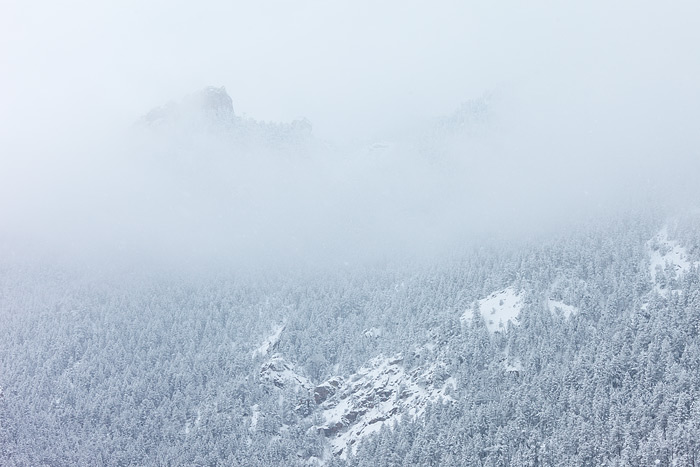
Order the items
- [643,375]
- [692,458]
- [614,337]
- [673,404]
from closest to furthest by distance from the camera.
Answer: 1. [692,458]
2. [673,404]
3. [643,375]
4. [614,337]

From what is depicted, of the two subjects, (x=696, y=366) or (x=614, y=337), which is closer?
(x=696, y=366)

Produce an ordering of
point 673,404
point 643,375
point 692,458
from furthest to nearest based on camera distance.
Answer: point 643,375 → point 673,404 → point 692,458

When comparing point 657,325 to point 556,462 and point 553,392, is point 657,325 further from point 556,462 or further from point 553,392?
point 556,462

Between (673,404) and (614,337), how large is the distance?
1114 inches

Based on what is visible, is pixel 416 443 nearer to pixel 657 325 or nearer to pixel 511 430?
pixel 511 430

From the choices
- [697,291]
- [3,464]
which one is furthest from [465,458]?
[3,464]

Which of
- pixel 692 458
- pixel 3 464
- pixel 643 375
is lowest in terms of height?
pixel 692 458

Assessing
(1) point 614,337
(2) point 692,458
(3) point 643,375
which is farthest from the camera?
(1) point 614,337

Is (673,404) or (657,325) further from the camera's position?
(657,325)

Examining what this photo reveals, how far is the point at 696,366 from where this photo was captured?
172 m

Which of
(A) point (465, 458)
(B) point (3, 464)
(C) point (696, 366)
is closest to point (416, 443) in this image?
(A) point (465, 458)

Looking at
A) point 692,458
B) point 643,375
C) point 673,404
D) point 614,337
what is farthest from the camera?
point 614,337

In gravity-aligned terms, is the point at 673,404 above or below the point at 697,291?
below

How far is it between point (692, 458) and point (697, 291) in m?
51.7
